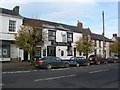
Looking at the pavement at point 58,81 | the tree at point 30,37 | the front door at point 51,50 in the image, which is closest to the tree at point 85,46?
the front door at point 51,50

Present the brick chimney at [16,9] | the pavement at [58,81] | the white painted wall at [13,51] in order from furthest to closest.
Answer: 1. the brick chimney at [16,9]
2. the white painted wall at [13,51]
3. the pavement at [58,81]

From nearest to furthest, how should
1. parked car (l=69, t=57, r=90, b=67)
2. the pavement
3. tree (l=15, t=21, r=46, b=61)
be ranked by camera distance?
the pavement
tree (l=15, t=21, r=46, b=61)
parked car (l=69, t=57, r=90, b=67)

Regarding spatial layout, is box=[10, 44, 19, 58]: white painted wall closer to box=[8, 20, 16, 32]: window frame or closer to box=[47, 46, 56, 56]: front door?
box=[8, 20, 16, 32]: window frame

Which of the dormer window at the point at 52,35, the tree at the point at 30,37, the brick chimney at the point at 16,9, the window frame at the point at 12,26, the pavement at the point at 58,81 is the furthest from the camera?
the dormer window at the point at 52,35

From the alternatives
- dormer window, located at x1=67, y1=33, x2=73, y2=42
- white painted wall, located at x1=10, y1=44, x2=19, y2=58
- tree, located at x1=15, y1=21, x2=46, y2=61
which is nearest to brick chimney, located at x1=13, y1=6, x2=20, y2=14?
white painted wall, located at x1=10, y1=44, x2=19, y2=58

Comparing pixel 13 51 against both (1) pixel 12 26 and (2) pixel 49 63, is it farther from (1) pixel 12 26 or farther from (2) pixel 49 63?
(2) pixel 49 63

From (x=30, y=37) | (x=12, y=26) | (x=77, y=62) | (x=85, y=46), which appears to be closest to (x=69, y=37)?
(x=85, y=46)

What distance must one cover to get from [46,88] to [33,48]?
10759 millimetres

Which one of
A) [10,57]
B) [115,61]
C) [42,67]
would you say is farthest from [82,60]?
[115,61]

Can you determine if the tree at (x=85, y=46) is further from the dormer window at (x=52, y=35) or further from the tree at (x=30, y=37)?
the tree at (x=30, y=37)

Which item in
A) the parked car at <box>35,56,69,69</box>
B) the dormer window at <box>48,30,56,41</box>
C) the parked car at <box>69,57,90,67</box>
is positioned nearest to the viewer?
the parked car at <box>35,56,69,69</box>

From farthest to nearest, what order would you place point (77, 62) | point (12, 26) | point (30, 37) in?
1. point (12, 26)
2. point (77, 62)
3. point (30, 37)

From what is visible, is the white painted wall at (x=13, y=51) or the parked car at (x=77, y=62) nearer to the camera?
the parked car at (x=77, y=62)

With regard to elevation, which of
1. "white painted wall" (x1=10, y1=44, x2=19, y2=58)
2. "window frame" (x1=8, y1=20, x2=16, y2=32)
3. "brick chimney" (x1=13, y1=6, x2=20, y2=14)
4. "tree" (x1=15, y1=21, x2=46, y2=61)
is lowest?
"white painted wall" (x1=10, y1=44, x2=19, y2=58)
